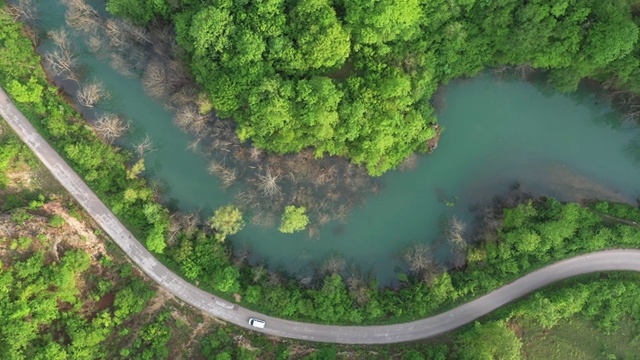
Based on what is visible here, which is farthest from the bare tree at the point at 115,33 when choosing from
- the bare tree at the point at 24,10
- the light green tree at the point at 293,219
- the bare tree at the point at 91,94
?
the light green tree at the point at 293,219

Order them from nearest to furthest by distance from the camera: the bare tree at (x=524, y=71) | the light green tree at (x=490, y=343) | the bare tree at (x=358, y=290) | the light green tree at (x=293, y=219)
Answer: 1. the light green tree at (x=490, y=343)
2. the light green tree at (x=293, y=219)
3. the bare tree at (x=358, y=290)
4. the bare tree at (x=524, y=71)

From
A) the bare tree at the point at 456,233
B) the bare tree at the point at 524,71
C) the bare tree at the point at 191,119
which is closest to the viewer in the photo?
the bare tree at the point at 191,119

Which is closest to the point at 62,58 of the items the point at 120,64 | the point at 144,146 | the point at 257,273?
the point at 120,64

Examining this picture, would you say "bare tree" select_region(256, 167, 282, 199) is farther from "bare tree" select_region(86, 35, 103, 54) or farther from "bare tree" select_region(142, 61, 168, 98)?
"bare tree" select_region(86, 35, 103, 54)

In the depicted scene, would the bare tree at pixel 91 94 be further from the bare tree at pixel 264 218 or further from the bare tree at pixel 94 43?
the bare tree at pixel 264 218

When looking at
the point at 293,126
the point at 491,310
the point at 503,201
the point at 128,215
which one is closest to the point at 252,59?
the point at 293,126

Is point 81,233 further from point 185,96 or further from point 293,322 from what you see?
point 293,322

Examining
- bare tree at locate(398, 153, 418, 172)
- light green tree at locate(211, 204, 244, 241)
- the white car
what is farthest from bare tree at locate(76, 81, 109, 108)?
bare tree at locate(398, 153, 418, 172)

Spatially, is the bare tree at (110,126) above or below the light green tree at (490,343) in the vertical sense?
below
